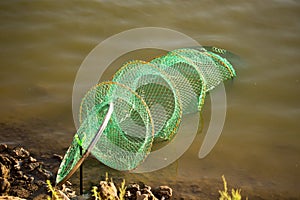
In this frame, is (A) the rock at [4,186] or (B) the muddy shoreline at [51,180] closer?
(A) the rock at [4,186]

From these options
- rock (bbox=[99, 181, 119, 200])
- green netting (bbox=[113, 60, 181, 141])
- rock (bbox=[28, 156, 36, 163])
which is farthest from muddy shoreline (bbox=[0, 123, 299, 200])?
green netting (bbox=[113, 60, 181, 141])

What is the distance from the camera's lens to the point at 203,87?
6.90 meters

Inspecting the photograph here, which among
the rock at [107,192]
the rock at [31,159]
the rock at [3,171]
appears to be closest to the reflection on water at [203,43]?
the rock at [31,159]

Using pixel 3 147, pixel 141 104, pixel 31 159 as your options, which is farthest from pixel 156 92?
pixel 3 147

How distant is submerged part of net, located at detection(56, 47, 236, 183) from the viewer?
5742 mm

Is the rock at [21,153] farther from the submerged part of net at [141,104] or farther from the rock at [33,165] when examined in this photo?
the submerged part of net at [141,104]

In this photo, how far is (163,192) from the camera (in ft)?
18.7

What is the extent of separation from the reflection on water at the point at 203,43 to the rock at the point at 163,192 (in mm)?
418

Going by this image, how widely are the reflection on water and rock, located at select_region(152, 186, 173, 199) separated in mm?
418

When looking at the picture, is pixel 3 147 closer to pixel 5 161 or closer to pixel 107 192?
pixel 5 161

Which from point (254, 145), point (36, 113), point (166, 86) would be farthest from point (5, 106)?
point (254, 145)

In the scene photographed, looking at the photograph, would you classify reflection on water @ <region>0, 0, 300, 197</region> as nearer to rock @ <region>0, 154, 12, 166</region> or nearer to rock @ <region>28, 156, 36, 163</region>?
rock @ <region>28, 156, 36, 163</region>

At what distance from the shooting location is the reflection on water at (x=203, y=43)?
652 cm

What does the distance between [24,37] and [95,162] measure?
3313 mm
